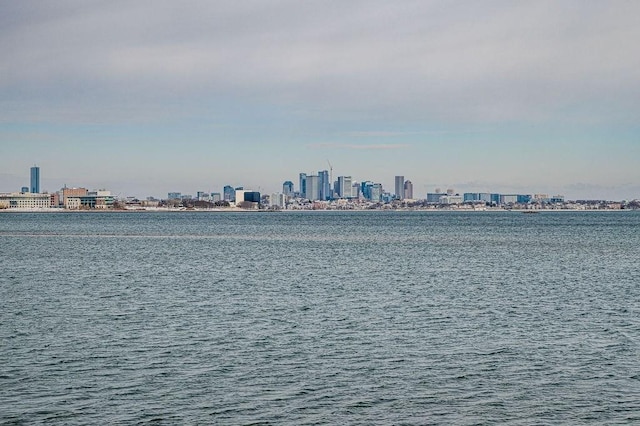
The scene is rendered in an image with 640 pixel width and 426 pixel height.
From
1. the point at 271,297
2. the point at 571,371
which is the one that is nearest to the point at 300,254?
the point at 271,297

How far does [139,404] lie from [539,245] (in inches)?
3359

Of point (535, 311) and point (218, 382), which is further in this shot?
point (535, 311)

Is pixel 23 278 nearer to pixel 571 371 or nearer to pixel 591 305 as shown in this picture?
pixel 591 305

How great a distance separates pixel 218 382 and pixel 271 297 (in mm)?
19866

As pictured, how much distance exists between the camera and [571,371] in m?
25.0

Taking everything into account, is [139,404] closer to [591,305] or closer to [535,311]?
[535,311]

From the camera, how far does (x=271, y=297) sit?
143 feet

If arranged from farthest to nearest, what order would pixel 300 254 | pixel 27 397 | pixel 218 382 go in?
pixel 300 254, pixel 218 382, pixel 27 397

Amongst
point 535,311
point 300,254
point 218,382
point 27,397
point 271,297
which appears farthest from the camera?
point 300,254

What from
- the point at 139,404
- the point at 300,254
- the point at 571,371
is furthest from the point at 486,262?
the point at 139,404

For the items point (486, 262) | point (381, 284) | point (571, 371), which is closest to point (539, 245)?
point (486, 262)

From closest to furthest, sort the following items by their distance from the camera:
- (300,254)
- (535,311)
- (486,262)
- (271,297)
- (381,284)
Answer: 1. (535,311)
2. (271,297)
3. (381,284)
4. (486,262)
5. (300,254)

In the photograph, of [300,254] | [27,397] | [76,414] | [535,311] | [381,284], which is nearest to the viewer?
[76,414]

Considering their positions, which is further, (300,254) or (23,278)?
(300,254)
